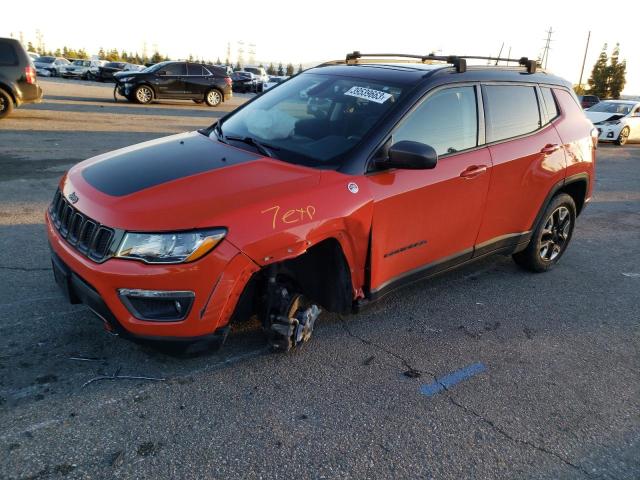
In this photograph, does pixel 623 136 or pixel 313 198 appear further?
pixel 623 136

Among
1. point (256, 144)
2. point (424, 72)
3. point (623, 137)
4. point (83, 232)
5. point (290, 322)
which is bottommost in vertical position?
point (623, 137)

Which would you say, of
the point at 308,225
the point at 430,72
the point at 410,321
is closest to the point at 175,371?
the point at 308,225

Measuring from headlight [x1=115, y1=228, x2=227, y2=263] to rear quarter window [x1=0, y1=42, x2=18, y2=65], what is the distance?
11675 millimetres

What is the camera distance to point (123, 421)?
8.59ft

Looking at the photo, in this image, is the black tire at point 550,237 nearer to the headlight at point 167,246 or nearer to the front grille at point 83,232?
the headlight at point 167,246

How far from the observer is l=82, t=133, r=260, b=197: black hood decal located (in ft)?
9.68

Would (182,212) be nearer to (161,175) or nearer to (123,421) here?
(161,175)

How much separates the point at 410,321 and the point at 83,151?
753cm

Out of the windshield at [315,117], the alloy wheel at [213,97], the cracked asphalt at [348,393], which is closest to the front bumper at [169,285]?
the cracked asphalt at [348,393]

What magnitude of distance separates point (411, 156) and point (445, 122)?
75cm

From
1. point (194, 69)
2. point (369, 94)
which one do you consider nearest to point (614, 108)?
point (194, 69)

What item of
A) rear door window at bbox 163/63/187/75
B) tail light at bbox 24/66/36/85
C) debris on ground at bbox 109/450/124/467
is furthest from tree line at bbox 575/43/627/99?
debris on ground at bbox 109/450/124/467

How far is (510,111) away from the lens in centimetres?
419

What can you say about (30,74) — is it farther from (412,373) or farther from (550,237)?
(412,373)
